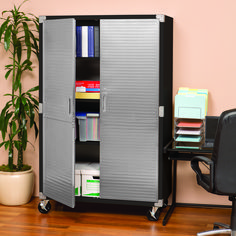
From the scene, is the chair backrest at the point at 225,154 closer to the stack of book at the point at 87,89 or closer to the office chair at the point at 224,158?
the office chair at the point at 224,158

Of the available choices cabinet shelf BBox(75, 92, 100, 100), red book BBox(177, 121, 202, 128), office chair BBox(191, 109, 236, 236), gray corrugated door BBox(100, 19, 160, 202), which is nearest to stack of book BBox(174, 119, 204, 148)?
red book BBox(177, 121, 202, 128)

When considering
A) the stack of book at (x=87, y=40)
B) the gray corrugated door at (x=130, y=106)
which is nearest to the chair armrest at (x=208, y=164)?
the gray corrugated door at (x=130, y=106)

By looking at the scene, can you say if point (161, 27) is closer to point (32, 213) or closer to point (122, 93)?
point (122, 93)

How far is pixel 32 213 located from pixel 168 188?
133 cm

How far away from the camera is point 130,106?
13.8 ft

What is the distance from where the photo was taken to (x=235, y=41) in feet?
14.7

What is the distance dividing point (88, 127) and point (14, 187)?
1.01 metres

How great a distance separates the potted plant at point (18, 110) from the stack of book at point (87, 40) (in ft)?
2.00

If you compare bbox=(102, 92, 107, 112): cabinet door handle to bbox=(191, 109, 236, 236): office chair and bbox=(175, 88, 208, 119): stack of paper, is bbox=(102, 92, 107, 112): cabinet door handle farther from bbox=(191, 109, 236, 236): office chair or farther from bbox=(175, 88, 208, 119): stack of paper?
bbox=(191, 109, 236, 236): office chair

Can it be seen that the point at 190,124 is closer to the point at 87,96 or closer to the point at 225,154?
the point at 225,154

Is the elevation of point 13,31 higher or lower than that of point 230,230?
higher

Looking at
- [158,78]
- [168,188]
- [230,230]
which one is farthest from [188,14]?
[230,230]

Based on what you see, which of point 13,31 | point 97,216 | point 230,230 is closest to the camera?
point 230,230

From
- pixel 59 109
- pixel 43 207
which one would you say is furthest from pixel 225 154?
pixel 43 207
